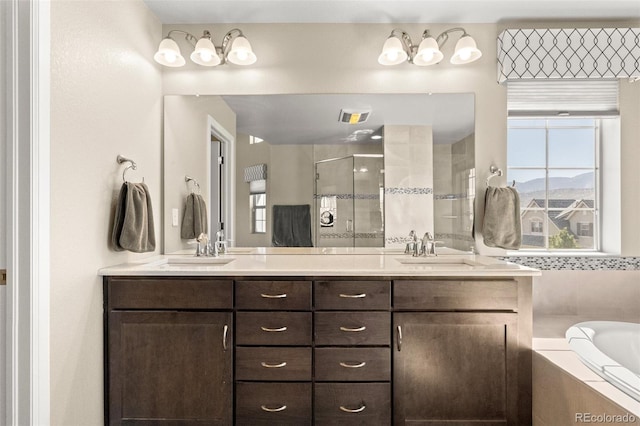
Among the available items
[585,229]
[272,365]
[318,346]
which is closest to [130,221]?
[272,365]

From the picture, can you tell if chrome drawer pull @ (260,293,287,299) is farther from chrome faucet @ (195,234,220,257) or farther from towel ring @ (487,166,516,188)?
towel ring @ (487,166,516,188)

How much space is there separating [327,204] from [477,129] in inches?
42.0

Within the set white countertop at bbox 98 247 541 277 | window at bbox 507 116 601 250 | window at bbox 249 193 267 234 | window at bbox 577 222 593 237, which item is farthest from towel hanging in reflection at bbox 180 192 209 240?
window at bbox 577 222 593 237

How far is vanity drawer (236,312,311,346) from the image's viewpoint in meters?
1.77

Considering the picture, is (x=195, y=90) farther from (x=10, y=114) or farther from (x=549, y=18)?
(x=549, y=18)

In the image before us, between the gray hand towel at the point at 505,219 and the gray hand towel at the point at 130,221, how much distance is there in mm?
1988

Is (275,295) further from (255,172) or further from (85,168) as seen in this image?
(85,168)

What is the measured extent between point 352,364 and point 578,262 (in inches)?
65.9

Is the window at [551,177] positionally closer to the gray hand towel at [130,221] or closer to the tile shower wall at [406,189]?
the tile shower wall at [406,189]

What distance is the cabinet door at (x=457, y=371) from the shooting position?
1757 millimetres

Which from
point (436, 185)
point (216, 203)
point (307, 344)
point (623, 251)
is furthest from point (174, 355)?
point (623, 251)

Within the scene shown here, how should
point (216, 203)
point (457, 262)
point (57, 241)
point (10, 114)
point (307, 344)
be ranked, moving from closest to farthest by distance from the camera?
point (10, 114) < point (57, 241) < point (307, 344) < point (457, 262) < point (216, 203)

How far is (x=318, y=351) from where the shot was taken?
1.76 m

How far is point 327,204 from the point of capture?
2.34m
